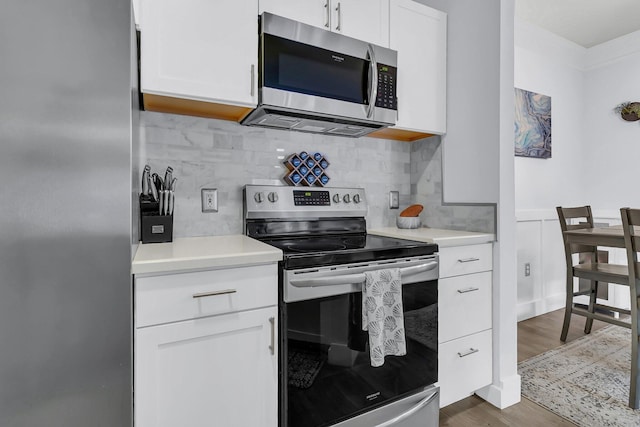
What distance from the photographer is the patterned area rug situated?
1.70m

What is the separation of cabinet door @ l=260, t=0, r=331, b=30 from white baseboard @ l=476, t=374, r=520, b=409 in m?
2.17

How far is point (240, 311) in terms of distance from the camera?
119 centimetres

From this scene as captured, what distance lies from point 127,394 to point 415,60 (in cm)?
211

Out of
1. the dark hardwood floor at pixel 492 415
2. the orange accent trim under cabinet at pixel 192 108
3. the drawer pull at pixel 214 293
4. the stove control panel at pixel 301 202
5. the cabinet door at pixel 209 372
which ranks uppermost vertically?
the orange accent trim under cabinet at pixel 192 108

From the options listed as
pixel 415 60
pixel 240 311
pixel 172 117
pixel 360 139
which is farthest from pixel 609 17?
pixel 240 311

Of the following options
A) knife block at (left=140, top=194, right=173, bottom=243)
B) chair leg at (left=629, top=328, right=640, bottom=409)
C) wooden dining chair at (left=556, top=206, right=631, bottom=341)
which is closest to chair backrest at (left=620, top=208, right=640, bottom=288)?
chair leg at (left=629, top=328, right=640, bottom=409)

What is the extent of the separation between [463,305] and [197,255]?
1.39 metres

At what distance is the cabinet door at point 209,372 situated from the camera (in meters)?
1.05

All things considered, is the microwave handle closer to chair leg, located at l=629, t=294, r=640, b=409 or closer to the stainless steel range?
the stainless steel range

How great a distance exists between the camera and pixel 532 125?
3162 mm

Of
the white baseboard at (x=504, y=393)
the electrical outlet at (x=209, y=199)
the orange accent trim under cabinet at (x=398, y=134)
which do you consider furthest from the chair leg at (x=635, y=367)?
the electrical outlet at (x=209, y=199)

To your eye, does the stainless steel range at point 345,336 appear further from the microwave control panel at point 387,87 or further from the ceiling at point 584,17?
the ceiling at point 584,17

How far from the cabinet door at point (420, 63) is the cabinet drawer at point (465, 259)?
776 millimetres

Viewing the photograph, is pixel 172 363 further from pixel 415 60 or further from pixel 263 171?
pixel 415 60
